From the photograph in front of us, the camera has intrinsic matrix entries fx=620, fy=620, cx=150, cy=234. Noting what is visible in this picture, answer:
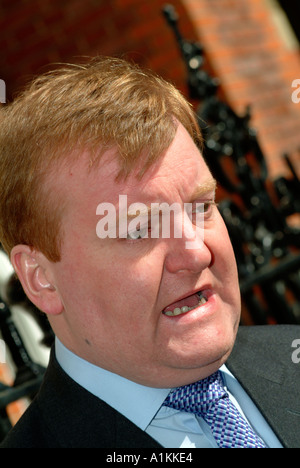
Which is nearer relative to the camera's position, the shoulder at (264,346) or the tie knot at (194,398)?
the tie knot at (194,398)

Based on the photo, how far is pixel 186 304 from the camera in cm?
164

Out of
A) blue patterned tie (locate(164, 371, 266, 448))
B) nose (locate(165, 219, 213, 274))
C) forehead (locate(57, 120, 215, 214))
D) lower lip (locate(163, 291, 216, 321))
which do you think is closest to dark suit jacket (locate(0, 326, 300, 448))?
blue patterned tie (locate(164, 371, 266, 448))

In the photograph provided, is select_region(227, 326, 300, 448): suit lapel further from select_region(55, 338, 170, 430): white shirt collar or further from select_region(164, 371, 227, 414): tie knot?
select_region(55, 338, 170, 430): white shirt collar

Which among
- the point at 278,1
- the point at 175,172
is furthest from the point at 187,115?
the point at 278,1

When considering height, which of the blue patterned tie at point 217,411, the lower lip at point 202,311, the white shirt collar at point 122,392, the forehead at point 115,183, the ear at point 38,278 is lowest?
the blue patterned tie at point 217,411

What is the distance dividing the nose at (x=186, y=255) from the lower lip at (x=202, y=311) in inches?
3.8

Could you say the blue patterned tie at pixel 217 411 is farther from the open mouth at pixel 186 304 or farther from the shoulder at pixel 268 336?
the shoulder at pixel 268 336

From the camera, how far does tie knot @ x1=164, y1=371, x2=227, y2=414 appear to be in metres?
1.65

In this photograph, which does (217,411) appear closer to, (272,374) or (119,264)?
(272,374)

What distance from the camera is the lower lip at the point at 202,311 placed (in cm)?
160

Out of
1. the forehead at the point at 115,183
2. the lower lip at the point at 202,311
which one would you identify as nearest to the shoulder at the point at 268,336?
the lower lip at the point at 202,311

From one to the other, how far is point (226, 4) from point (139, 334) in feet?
8.98

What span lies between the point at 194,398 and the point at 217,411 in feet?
0.23

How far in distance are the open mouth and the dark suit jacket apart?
0.98 ft
